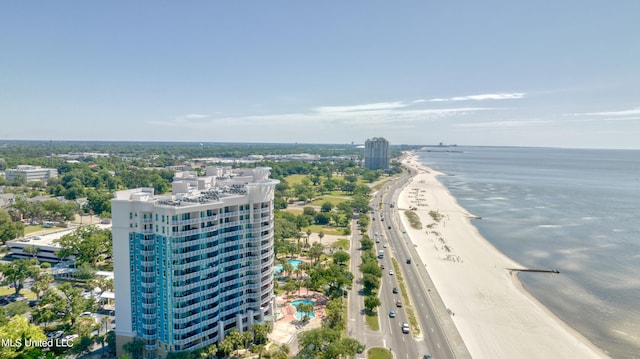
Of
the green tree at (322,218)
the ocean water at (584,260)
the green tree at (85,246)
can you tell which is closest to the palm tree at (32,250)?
the green tree at (85,246)

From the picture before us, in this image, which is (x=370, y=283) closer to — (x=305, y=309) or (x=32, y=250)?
(x=305, y=309)

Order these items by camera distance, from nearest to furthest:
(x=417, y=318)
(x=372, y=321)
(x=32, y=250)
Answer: (x=372, y=321), (x=417, y=318), (x=32, y=250)

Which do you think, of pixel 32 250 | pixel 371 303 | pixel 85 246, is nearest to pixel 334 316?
pixel 371 303

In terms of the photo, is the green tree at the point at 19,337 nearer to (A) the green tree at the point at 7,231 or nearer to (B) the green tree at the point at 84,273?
(B) the green tree at the point at 84,273

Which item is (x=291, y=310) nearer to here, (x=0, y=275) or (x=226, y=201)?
(x=226, y=201)

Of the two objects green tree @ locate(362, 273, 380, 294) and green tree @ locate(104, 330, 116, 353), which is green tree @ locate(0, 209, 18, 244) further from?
green tree @ locate(362, 273, 380, 294)
